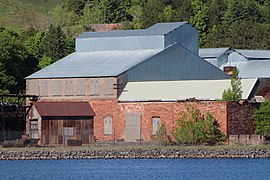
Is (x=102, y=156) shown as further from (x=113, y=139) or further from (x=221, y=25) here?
(x=221, y=25)

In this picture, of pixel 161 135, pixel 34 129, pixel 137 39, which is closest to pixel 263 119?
pixel 161 135

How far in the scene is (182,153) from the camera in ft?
240

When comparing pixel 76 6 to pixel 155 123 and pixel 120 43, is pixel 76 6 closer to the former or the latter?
pixel 120 43

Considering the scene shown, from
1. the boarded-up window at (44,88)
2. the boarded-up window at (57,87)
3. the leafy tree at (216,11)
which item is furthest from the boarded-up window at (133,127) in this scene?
the leafy tree at (216,11)

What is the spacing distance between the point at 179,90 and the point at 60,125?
938cm

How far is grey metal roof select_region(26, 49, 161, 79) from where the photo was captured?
9094 cm

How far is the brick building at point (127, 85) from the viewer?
3344 inches

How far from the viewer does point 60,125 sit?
87.4m

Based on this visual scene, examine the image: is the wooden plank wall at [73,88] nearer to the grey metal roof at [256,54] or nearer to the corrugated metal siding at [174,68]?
the corrugated metal siding at [174,68]

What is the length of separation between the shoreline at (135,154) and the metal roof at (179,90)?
1031cm

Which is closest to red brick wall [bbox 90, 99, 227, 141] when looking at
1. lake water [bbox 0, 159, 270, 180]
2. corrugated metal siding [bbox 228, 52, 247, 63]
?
lake water [bbox 0, 159, 270, 180]

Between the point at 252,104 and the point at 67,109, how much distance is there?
14827 mm

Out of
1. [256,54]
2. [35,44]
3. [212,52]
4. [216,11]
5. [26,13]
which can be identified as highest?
[26,13]

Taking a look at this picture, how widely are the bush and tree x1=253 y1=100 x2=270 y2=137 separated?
104 inches
